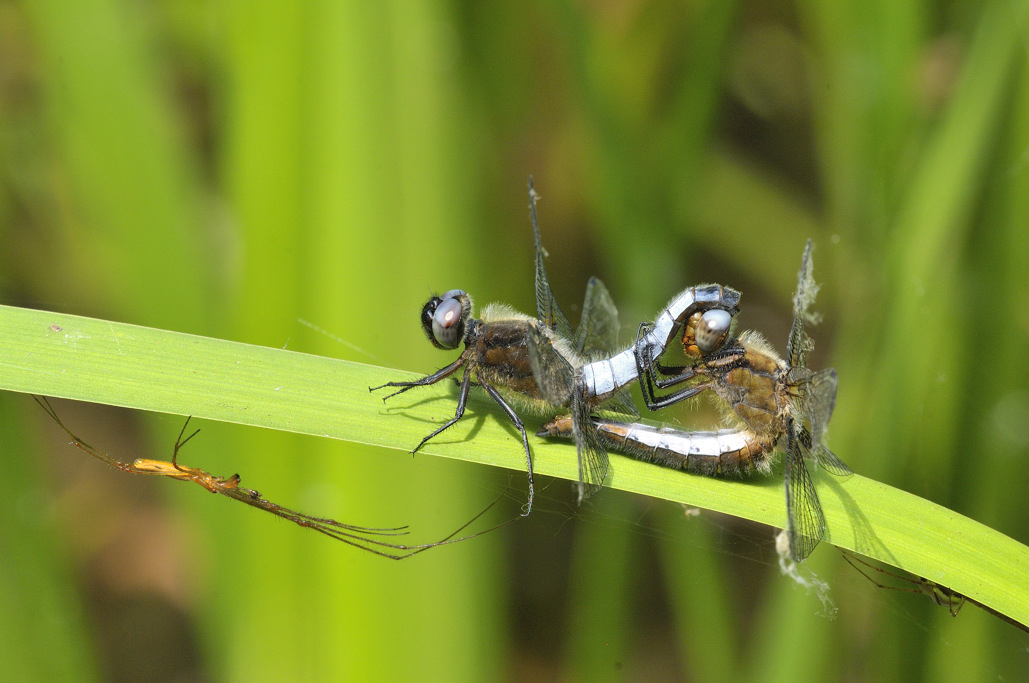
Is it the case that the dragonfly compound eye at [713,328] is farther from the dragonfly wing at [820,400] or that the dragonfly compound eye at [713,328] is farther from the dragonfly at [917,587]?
the dragonfly at [917,587]

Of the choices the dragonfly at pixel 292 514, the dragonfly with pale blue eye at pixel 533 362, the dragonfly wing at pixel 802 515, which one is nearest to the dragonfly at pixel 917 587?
the dragonfly wing at pixel 802 515

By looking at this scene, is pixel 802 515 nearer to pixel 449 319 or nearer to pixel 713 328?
pixel 713 328

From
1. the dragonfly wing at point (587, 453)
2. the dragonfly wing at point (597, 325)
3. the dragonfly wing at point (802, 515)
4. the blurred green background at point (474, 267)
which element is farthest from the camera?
the dragonfly wing at point (597, 325)

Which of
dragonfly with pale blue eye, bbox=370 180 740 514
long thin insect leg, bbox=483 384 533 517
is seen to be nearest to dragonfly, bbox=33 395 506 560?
long thin insect leg, bbox=483 384 533 517

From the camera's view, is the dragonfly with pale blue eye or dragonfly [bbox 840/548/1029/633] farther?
the dragonfly with pale blue eye

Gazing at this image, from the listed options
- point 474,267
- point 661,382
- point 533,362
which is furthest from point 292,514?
point 661,382

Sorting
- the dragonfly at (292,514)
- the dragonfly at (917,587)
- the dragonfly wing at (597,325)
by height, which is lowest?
the dragonfly at (917,587)

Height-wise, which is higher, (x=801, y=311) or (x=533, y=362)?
(x=801, y=311)

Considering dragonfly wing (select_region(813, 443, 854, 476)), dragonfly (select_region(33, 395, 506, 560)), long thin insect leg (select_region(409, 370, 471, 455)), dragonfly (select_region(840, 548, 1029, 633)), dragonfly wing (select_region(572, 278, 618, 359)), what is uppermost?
dragonfly wing (select_region(572, 278, 618, 359))

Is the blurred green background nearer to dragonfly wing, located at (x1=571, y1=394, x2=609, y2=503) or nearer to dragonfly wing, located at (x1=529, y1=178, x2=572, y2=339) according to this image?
dragonfly wing, located at (x1=571, y1=394, x2=609, y2=503)
